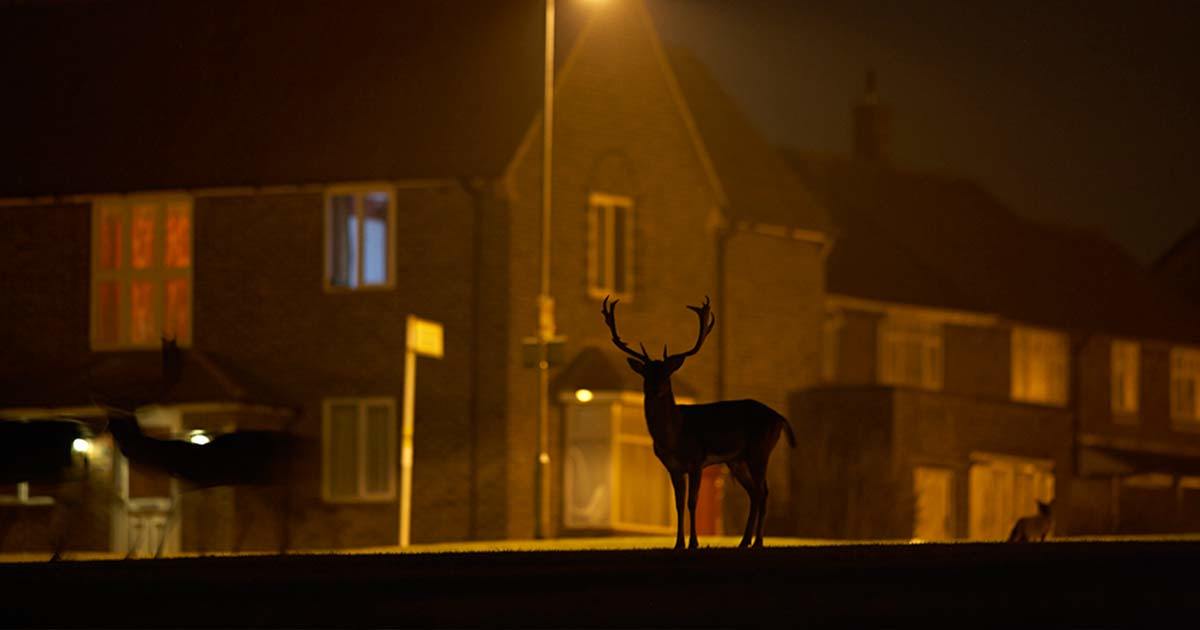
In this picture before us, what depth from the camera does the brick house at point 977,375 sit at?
49.2 meters

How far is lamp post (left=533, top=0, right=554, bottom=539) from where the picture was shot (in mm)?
40438

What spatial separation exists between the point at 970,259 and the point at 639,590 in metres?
43.7

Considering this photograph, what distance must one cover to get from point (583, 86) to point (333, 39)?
5218 mm

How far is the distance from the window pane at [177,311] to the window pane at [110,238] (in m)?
1.13

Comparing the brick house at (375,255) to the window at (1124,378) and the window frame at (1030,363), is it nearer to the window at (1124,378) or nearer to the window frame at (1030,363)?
the window frame at (1030,363)

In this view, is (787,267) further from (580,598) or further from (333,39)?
(580,598)

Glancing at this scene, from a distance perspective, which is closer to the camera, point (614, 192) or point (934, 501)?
point (614, 192)

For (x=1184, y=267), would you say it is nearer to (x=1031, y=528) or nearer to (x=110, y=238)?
(x=110, y=238)

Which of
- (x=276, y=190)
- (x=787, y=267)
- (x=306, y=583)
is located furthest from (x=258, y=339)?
(x=306, y=583)

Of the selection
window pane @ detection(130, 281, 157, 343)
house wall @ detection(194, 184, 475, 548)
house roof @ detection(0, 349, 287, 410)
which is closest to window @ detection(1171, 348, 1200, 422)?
house wall @ detection(194, 184, 475, 548)

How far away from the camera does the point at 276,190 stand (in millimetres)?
45156

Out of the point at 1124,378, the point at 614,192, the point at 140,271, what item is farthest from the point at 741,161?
the point at 1124,378

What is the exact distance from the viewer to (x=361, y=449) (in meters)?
44.5

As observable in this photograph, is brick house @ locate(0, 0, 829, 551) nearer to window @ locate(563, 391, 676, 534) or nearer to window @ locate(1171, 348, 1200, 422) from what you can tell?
window @ locate(563, 391, 676, 534)
